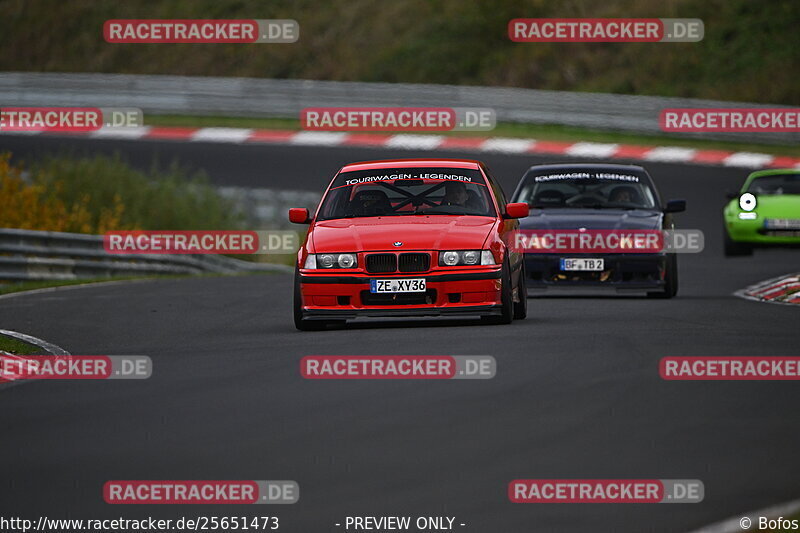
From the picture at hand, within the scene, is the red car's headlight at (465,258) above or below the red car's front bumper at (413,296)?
above

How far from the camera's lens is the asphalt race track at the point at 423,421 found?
6.32 m

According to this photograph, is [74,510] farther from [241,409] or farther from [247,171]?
[247,171]

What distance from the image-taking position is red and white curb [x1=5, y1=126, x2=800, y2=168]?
1251 inches

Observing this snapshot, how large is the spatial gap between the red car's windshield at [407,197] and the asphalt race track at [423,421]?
965 millimetres

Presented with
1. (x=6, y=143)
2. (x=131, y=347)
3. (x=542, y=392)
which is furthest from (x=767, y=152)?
(x=542, y=392)

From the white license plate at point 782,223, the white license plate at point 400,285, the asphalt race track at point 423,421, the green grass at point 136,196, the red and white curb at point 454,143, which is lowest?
the asphalt race track at point 423,421

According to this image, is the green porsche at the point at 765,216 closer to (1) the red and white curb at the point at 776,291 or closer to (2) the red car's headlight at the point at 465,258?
(1) the red and white curb at the point at 776,291

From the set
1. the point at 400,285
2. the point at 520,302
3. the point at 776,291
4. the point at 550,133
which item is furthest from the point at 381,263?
the point at 550,133

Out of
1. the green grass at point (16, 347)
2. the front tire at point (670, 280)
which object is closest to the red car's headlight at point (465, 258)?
the green grass at point (16, 347)

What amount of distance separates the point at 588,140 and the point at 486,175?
2060 centimetres

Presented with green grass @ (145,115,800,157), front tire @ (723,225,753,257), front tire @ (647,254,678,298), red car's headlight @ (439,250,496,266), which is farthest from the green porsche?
green grass @ (145,115,800,157)

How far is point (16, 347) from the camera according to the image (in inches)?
481

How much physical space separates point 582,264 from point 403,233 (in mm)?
3643

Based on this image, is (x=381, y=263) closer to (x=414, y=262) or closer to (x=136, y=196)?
(x=414, y=262)
